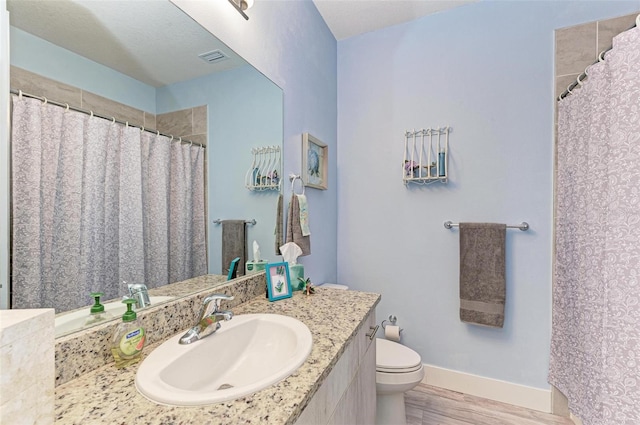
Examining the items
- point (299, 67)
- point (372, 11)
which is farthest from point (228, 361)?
point (372, 11)

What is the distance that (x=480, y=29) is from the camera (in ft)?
6.20

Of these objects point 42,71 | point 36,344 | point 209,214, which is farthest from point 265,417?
point 42,71

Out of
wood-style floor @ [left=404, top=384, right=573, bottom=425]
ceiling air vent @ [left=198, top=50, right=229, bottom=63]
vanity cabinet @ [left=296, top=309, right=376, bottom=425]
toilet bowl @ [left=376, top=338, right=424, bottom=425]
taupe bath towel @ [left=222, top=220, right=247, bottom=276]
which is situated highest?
ceiling air vent @ [left=198, top=50, right=229, bottom=63]

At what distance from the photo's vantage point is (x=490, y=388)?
1.85 metres

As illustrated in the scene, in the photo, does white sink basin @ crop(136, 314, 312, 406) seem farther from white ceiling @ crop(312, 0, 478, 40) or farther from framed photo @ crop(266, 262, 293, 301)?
white ceiling @ crop(312, 0, 478, 40)

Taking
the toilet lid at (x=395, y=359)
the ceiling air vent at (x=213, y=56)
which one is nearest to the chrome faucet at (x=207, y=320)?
the ceiling air vent at (x=213, y=56)

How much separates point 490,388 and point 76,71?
253 centimetres

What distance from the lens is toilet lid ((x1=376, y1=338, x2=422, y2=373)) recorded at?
4.83 feet

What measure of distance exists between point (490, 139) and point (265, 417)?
1.99 meters

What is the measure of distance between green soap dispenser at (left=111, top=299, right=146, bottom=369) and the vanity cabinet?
43 cm

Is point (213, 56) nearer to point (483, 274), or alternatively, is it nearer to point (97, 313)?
point (97, 313)

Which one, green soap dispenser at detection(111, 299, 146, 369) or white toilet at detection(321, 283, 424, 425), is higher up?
green soap dispenser at detection(111, 299, 146, 369)

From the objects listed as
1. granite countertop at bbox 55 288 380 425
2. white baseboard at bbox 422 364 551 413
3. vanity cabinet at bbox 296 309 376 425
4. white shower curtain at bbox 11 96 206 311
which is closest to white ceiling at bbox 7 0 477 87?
white shower curtain at bbox 11 96 206 311

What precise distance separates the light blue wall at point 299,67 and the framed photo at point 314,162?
0.05m
